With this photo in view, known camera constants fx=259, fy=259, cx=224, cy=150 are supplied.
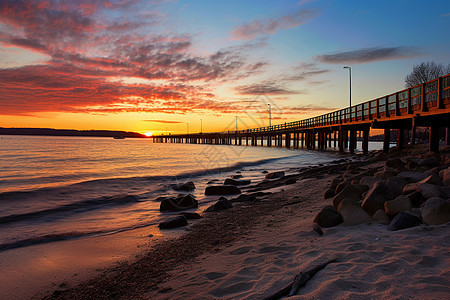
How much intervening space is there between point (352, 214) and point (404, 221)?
82cm

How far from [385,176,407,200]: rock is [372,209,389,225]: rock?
1.71ft

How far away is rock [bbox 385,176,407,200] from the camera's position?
513 cm

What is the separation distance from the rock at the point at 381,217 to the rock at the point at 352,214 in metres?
0.11

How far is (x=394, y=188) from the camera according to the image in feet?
17.4

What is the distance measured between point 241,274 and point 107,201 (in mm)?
9920

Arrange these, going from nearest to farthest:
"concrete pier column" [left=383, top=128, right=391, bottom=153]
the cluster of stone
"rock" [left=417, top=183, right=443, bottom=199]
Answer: the cluster of stone → "rock" [left=417, top=183, right=443, bottom=199] → "concrete pier column" [left=383, top=128, right=391, bottom=153]

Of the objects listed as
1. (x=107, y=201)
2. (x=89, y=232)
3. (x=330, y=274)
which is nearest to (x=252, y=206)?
(x=89, y=232)

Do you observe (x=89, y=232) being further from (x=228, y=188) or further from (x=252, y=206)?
Result: (x=228, y=188)

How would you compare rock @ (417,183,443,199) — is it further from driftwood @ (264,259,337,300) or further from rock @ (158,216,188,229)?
rock @ (158,216,188,229)

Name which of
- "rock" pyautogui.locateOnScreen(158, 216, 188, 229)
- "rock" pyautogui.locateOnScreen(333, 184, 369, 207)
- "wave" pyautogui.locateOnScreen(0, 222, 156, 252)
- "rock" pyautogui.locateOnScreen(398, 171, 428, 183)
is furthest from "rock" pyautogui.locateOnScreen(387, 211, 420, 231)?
"wave" pyautogui.locateOnScreen(0, 222, 156, 252)

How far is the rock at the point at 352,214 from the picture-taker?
4.77m

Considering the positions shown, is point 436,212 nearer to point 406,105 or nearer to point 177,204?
point 177,204

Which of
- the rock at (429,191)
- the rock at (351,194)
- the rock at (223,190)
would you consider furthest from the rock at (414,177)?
the rock at (223,190)

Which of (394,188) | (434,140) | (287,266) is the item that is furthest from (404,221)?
(434,140)
